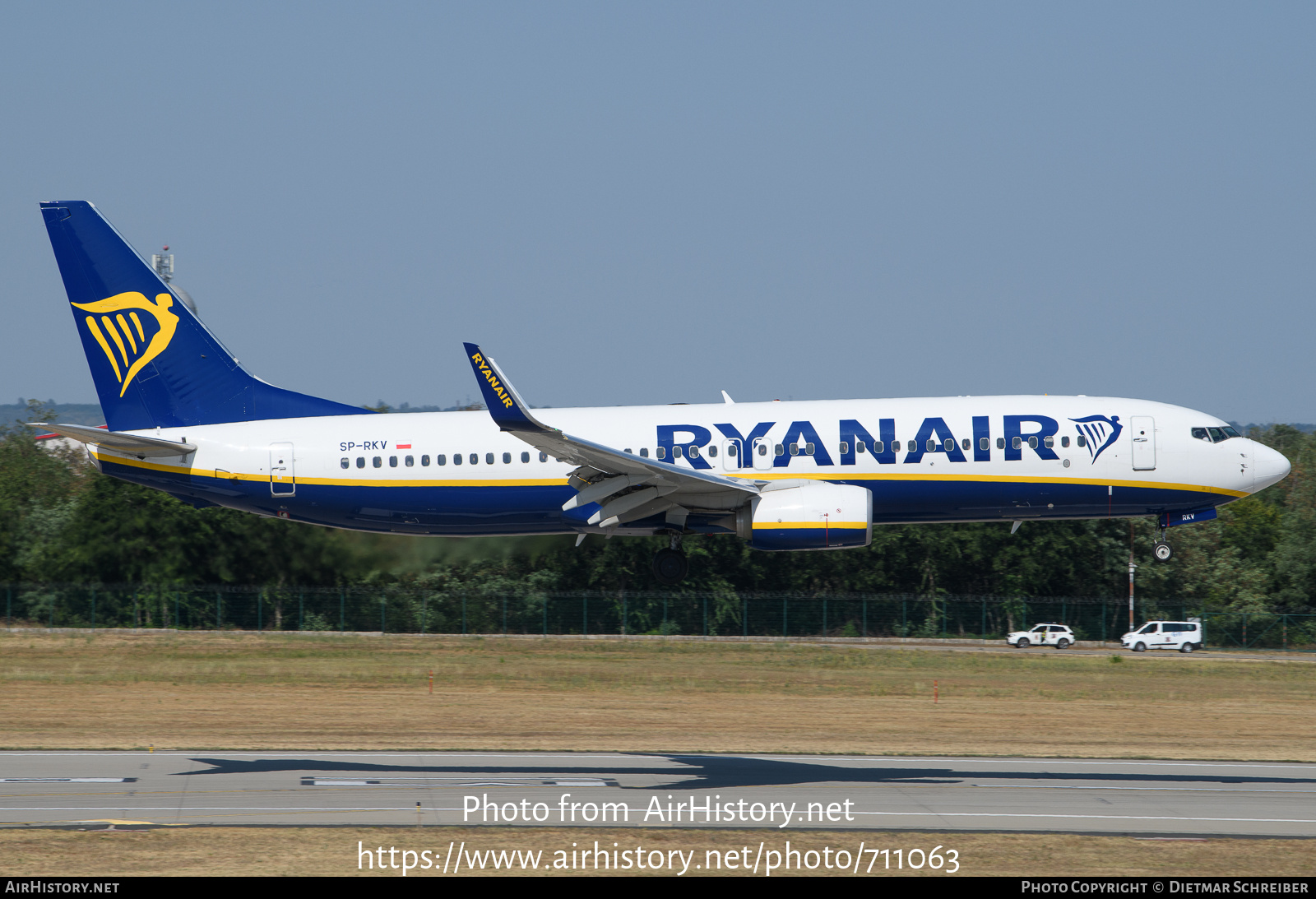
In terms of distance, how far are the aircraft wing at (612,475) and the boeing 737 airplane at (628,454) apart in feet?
0.25

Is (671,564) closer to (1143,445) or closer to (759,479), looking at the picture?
(759,479)

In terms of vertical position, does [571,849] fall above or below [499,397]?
below

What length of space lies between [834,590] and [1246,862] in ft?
142

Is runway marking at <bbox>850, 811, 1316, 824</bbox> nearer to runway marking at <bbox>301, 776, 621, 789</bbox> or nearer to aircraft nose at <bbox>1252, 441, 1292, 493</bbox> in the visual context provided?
runway marking at <bbox>301, 776, 621, 789</bbox>

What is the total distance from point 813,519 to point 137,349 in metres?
19.2

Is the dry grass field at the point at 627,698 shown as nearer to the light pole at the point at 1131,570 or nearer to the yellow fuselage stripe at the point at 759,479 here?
the yellow fuselage stripe at the point at 759,479

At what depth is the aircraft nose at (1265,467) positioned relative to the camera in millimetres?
34812

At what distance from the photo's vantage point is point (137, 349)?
1425 inches

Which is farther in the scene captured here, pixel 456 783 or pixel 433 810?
pixel 456 783

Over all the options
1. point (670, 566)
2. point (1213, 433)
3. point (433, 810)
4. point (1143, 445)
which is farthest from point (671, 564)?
point (433, 810)

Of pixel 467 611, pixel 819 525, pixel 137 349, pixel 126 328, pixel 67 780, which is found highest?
pixel 126 328

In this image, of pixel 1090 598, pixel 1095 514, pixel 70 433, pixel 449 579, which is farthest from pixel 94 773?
pixel 1090 598

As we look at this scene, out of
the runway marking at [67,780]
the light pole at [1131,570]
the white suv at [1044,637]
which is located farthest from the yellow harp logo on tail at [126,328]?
the light pole at [1131,570]

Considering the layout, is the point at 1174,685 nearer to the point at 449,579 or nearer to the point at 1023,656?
the point at 1023,656
